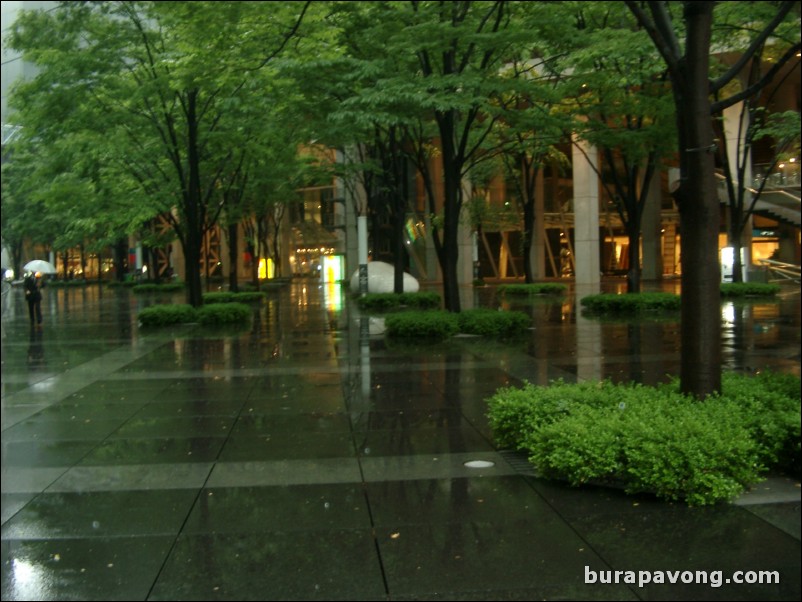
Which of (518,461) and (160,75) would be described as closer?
(518,461)

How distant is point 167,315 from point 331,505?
1884cm

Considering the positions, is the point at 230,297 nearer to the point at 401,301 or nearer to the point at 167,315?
the point at 401,301

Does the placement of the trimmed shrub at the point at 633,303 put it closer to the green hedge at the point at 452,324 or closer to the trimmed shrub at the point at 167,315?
the green hedge at the point at 452,324

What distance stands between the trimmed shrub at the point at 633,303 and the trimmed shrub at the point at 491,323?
18.9ft

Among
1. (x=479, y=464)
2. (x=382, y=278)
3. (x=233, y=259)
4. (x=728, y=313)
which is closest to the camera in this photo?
→ (x=479, y=464)

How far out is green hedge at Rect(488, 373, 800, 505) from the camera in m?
6.07

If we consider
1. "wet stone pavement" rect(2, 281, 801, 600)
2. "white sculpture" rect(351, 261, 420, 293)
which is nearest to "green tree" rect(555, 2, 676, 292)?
"wet stone pavement" rect(2, 281, 801, 600)

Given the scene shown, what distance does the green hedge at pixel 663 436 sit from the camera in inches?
239

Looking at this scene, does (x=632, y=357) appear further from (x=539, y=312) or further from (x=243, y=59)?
(x=539, y=312)

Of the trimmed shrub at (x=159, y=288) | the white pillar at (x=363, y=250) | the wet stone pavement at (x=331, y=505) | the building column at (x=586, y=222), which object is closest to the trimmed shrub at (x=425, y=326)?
the wet stone pavement at (x=331, y=505)

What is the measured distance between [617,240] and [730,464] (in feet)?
180

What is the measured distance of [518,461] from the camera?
7473 millimetres

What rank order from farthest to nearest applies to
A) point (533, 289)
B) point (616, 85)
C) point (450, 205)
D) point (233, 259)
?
point (233, 259), point (533, 289), point (616, 85), point (450, 205)

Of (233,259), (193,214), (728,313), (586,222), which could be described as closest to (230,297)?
(233,259)
